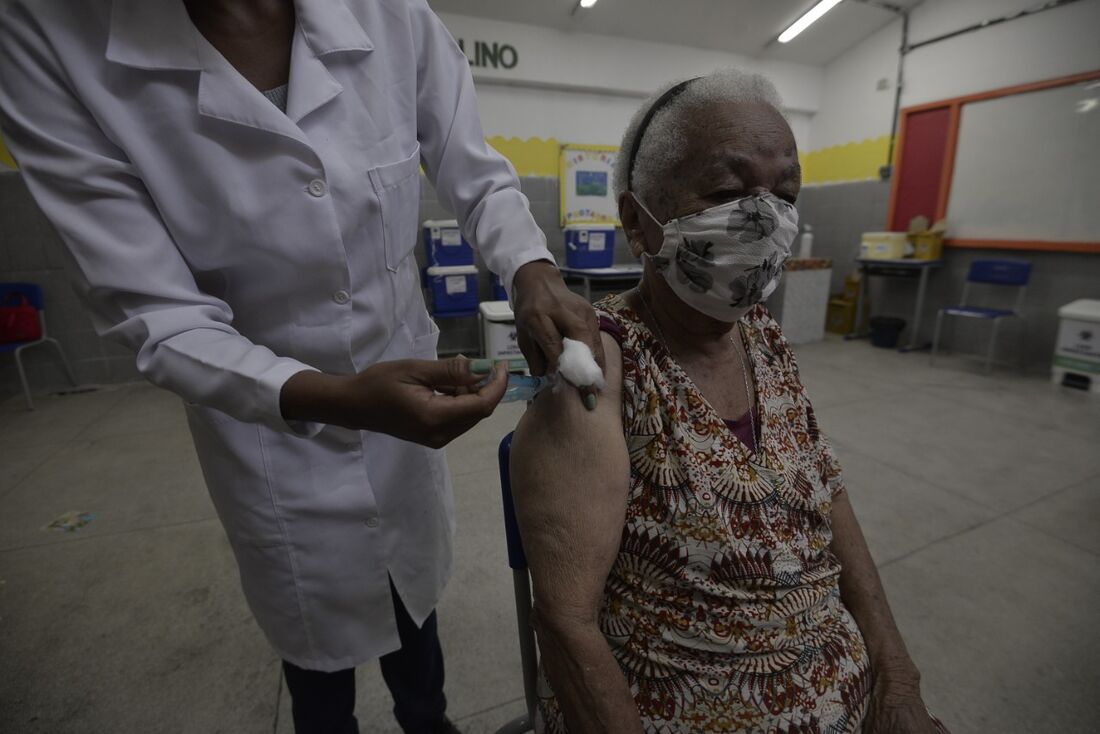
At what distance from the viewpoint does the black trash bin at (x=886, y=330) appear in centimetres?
491

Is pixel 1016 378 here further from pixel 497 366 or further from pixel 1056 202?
pixel 497 366

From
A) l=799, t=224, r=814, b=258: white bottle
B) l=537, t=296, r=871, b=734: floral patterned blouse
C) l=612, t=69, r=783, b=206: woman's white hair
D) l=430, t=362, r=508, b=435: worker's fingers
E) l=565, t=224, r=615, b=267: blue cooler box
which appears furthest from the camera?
l=799, t=224, r=814, b=258: white bottle

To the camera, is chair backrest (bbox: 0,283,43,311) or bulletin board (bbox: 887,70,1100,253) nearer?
chair backrest (bbox: 0,283,43,311)

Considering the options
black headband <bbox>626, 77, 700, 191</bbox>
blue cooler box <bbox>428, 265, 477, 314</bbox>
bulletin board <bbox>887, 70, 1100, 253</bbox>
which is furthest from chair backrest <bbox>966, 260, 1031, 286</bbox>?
black headband <bbox>626, 77, 700, 191</bbox>

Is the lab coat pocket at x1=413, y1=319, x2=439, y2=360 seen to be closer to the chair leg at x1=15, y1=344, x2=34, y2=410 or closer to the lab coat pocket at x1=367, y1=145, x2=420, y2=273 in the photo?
the lab coat pocket at x1=367, y1=145, x2=420, y2=273

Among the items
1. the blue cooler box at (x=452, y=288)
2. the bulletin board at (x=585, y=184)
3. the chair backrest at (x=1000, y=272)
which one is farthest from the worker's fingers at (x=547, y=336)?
the chair backrest at (x=1000, y=272)

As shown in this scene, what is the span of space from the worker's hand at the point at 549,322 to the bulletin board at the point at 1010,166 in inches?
195

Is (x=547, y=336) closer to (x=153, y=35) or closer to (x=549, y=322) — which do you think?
(x=549, y=322)

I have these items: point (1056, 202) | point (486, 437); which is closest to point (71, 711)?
point (486, 437)

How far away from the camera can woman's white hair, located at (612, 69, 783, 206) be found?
871 mm

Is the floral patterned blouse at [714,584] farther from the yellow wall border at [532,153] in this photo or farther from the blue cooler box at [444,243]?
the yellow wall border at [532,153]

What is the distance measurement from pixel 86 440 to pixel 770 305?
5.36m

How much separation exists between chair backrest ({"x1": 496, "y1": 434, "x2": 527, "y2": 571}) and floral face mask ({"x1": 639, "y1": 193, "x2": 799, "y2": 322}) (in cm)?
39

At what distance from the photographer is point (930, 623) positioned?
1.65 metres
